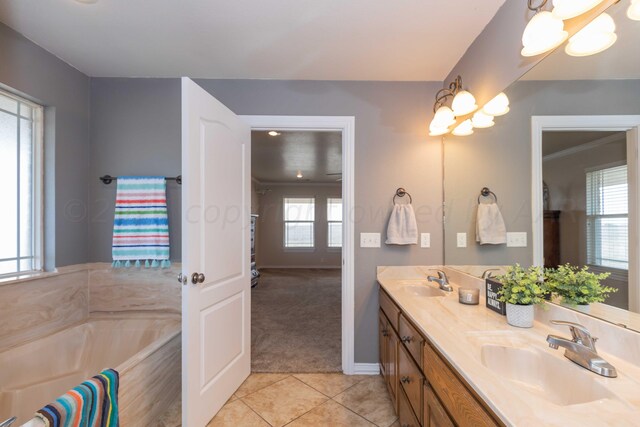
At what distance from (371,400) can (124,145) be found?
2.73 m

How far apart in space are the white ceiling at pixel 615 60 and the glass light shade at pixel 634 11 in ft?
0.04

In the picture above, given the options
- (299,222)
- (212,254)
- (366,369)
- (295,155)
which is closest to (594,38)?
(212,254)

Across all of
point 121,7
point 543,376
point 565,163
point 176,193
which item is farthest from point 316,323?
point 121,7

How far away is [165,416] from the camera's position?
1784 mm

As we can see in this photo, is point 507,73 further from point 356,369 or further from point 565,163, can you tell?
point 356,369

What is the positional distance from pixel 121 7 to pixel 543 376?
2616mm

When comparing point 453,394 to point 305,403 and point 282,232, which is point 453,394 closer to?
point 305,403

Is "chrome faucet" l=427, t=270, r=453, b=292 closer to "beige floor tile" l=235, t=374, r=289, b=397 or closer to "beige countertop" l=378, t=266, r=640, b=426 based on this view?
"beige countertop" l=378, t=266, r=640, b=426

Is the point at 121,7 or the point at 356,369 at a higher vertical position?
the point at 121,7

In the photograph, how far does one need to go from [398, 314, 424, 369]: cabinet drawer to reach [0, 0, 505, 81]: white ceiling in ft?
5.63

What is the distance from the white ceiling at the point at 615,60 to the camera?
0.91 m

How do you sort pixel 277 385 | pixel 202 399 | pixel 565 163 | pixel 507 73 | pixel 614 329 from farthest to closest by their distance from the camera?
pixel 277 385
pixel 202 399
pixel 507 73
pixel 565 163
pixel 614 329

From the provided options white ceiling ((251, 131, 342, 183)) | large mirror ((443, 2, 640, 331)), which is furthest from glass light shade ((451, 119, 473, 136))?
white ceiling ((251, 131, 342, 183))

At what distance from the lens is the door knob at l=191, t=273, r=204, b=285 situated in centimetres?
159
